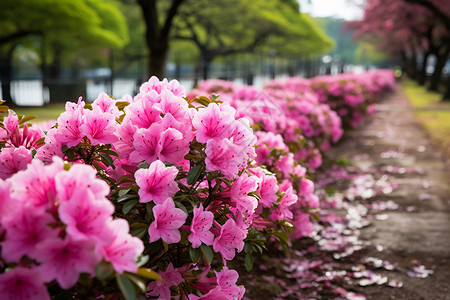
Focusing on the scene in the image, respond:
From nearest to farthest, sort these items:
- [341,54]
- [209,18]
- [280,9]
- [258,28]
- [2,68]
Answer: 1. [2,68]
2. [209,18]
3. [258,28]
4. [280,9]
5. [341,54]

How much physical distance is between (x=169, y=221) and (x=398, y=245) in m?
3.50

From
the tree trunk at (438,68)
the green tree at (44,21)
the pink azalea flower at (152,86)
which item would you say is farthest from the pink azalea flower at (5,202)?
the tree trunk at (438,68)

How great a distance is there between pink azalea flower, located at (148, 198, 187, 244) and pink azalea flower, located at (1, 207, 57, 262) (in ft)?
1.49

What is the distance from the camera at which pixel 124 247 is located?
4.32ft

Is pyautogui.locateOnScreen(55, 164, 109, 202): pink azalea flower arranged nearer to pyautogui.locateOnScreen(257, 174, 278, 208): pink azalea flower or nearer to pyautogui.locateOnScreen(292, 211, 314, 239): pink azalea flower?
pyautogui.locateOnScreen(257, 174, 278, 208): pink azalea flower

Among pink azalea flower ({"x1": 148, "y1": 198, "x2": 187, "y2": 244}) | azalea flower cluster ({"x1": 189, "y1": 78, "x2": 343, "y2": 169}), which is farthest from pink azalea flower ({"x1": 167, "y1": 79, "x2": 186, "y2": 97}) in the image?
azalea flower cluster ({"x1": 189, "y1": 78, "x2": 343, "y2": 169})

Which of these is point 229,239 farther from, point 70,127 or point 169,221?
point 70,127

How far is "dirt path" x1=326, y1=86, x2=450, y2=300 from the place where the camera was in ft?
12.3

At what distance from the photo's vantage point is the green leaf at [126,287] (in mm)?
1256

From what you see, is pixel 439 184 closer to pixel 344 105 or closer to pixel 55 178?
pixel 344 105

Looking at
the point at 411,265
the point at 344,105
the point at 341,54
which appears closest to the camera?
the point at 411,265

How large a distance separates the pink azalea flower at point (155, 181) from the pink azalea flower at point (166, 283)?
13.2 inches

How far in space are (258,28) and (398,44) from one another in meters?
21.6

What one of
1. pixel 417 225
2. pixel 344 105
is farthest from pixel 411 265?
pixel 344 105
